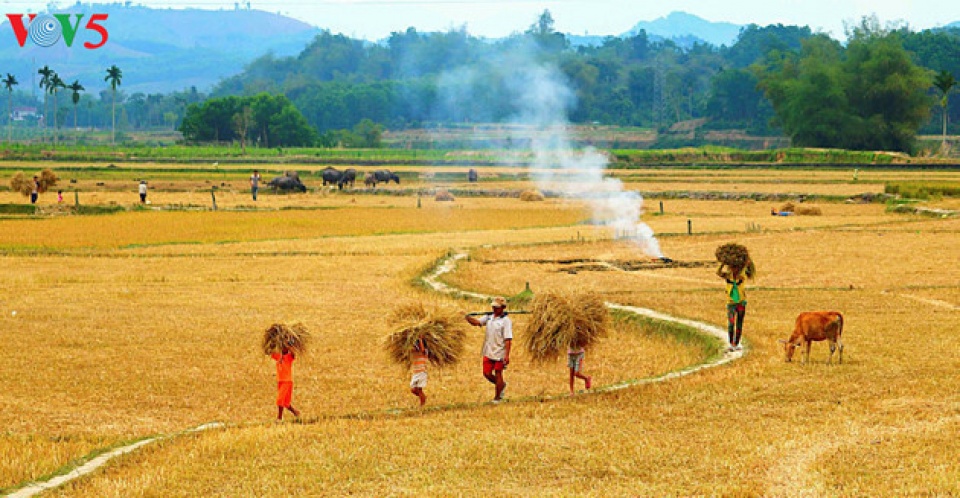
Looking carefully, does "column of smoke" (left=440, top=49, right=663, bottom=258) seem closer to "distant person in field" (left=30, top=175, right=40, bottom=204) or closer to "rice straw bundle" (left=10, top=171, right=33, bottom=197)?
"distant person in field" (left=30, top=175, right=40, bottom=204)

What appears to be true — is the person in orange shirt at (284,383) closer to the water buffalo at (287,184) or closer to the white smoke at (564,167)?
the white smoke at (564,167)

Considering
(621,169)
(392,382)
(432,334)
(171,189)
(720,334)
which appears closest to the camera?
(432,334)

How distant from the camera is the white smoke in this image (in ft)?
184

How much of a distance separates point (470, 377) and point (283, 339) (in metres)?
4.59

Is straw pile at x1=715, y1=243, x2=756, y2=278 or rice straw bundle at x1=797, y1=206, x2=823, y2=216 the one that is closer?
straw pile at x1=715, y1=243, x2=756, y2=278

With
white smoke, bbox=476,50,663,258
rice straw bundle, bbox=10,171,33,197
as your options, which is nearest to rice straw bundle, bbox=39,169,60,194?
rice straw bundle, bbox=10,171,33,197

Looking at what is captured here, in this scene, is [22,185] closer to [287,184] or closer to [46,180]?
[46,180]

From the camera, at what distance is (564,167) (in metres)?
95.6

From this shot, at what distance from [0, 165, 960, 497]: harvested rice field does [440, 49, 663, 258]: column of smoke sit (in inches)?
331

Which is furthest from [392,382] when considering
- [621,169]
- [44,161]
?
[44,161]

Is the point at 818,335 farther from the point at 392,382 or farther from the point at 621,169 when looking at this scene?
the point at 621,169

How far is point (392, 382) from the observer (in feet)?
70.6

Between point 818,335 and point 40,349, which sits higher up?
point 818,335

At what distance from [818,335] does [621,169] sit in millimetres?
87352
